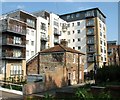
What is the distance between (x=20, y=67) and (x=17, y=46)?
12.4 feet

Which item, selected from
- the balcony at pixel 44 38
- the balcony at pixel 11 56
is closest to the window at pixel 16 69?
the balcony at pixel 11 56

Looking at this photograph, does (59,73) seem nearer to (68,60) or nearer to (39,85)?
(68,60)

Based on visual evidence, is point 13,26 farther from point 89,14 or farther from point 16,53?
point 89,14

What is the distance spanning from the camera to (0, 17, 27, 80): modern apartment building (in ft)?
127

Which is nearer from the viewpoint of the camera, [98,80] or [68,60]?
[98,80]

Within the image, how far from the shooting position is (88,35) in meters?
66.5

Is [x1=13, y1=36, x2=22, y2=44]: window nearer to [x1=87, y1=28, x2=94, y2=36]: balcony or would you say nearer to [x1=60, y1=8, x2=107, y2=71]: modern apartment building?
[x1=60, y1=8, x2=107, y2=71]: modern apartment building

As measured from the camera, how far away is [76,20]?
229ft

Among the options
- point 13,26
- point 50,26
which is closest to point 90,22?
point 50,26

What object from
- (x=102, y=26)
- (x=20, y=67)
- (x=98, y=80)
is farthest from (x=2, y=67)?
(x=102, y=26)

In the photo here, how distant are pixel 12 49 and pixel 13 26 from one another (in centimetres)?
386

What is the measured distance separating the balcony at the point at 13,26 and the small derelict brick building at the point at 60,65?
577 centimetres

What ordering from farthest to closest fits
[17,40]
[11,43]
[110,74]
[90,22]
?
[90,22] → [17,40] → [11,43] → [110,74]

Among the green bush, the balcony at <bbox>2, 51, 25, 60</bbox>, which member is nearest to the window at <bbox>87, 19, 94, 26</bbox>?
the balcony at <bbox>2, 51, 25, 60</bbox>
